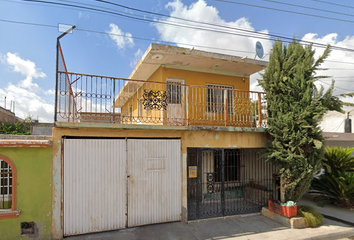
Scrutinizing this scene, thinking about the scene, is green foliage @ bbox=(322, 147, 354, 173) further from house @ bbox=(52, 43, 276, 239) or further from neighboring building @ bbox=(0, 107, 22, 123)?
neighboring building @ bbox=(0, 107, 22, 123)

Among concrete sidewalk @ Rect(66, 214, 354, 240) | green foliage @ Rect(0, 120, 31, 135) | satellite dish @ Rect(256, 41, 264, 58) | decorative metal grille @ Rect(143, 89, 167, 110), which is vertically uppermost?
satellite dish @ Rect(256, 41, 264, 58)

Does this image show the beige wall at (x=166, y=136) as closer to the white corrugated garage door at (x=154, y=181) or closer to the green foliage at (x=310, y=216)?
the white corrugated garage door at (x=154, y=181)

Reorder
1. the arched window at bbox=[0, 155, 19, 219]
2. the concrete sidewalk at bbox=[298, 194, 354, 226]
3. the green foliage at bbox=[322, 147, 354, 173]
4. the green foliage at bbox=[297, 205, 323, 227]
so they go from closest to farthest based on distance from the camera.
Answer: the arched window at bbox=[0, 155, 19, 219]
the green foliage at bbox=[297, 205, 323, 227]
the concrete sidewalk at bbox=[298, 194, 354, 226]
the green foliage at bbox=[322, 147, 354, 173]

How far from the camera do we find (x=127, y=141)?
218 inches

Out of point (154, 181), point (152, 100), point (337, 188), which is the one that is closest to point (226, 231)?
point (154, 181)

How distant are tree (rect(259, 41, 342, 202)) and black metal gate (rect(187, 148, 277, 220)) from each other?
2.90 ft

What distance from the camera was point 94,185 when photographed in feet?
16.9

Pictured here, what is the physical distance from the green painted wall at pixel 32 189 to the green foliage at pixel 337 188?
9.34 meters

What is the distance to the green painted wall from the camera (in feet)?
14.9

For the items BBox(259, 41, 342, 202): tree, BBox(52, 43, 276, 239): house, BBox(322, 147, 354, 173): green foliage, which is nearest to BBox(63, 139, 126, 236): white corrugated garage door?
BBox(52, 43, 276, 239): house

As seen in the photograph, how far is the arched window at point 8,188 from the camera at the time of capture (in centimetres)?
450

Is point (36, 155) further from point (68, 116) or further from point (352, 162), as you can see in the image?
point (352, 162)

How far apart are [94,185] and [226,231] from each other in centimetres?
373

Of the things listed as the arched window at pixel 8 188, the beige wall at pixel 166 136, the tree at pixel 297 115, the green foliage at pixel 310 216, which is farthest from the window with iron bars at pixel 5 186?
the green foliage at pixel 310 216
